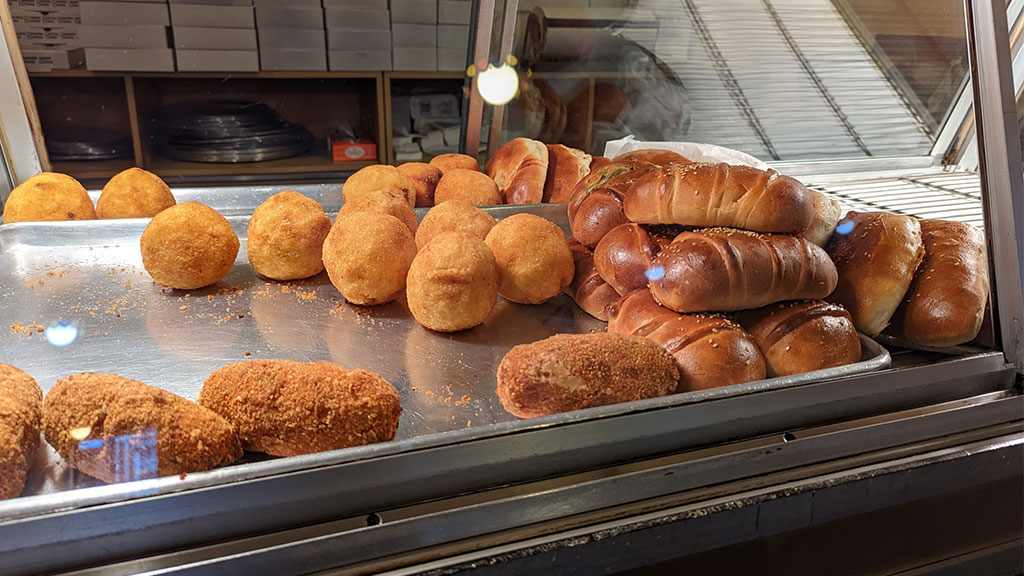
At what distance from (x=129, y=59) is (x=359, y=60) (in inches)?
41.0

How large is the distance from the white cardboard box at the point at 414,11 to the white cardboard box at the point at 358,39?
10cm

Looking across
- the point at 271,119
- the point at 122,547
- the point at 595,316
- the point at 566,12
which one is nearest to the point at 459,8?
the point at 566,12

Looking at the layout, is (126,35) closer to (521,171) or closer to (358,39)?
(358,39)

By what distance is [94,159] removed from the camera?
3338mm

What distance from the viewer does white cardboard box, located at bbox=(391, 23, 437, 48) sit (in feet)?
11.3

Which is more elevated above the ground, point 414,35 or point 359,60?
point 414,35

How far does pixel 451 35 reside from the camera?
3479mm

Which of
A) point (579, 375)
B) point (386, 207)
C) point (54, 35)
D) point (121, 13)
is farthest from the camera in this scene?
point (121, 13)

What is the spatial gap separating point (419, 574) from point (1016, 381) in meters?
1.10

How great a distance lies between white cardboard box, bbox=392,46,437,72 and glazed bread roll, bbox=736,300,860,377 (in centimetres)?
274

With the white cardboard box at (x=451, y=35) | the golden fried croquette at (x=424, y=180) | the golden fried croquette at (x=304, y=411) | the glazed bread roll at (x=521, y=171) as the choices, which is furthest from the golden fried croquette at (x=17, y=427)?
the white cardboard box at (x=451, y=35)

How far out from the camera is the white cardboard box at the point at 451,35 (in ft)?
11.4

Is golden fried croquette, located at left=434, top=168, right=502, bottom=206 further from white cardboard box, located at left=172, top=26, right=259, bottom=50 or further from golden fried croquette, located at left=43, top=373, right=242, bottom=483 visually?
white cardboard box, located at left=172, top=26, right=259, bottom=50

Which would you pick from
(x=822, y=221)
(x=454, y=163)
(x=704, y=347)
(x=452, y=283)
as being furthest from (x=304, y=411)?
(x=454, y=163)
